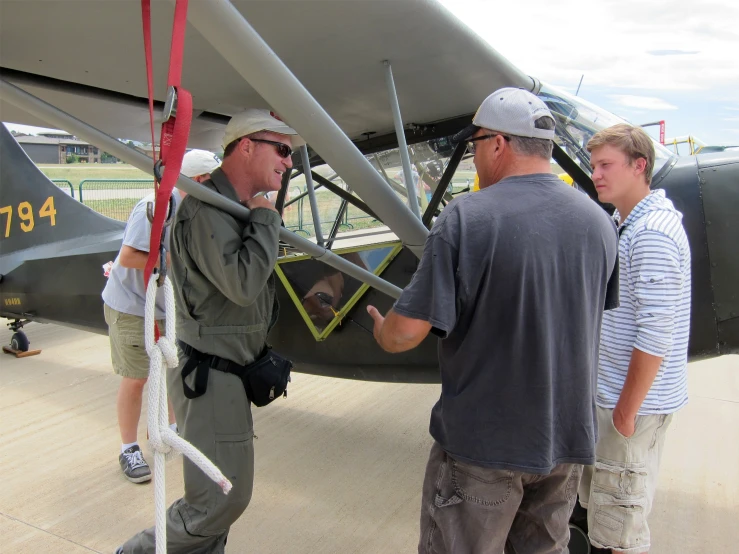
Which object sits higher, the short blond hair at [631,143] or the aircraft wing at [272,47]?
the aircraft wing at [272,47]

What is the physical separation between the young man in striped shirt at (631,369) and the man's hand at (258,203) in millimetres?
Answer: 1152

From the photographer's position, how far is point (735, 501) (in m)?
2.95

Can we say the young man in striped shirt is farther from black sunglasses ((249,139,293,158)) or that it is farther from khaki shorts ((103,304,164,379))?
khaki shorts ((103,304,164,379))

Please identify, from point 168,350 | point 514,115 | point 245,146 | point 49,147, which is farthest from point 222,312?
point 49,147

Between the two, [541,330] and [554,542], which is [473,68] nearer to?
[541,330]

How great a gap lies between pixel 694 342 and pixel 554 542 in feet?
4.66

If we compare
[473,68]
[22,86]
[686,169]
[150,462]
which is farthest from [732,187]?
[150,462]

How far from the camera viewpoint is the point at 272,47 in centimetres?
198

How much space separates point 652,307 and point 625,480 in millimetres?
628

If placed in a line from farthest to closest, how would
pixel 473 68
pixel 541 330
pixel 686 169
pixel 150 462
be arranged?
pixel 150 462, pixel 686 169, pixel 473 68, pixel 541 330

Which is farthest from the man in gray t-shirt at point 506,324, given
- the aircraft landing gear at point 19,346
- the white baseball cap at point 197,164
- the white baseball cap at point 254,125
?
the aircraft landing gear at point 19,346

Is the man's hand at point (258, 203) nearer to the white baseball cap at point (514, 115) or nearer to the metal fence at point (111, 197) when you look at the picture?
the white baseball cap at point (514, 115)

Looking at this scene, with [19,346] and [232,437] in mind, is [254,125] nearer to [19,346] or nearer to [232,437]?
[232,437]

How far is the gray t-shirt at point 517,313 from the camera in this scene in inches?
53.8
